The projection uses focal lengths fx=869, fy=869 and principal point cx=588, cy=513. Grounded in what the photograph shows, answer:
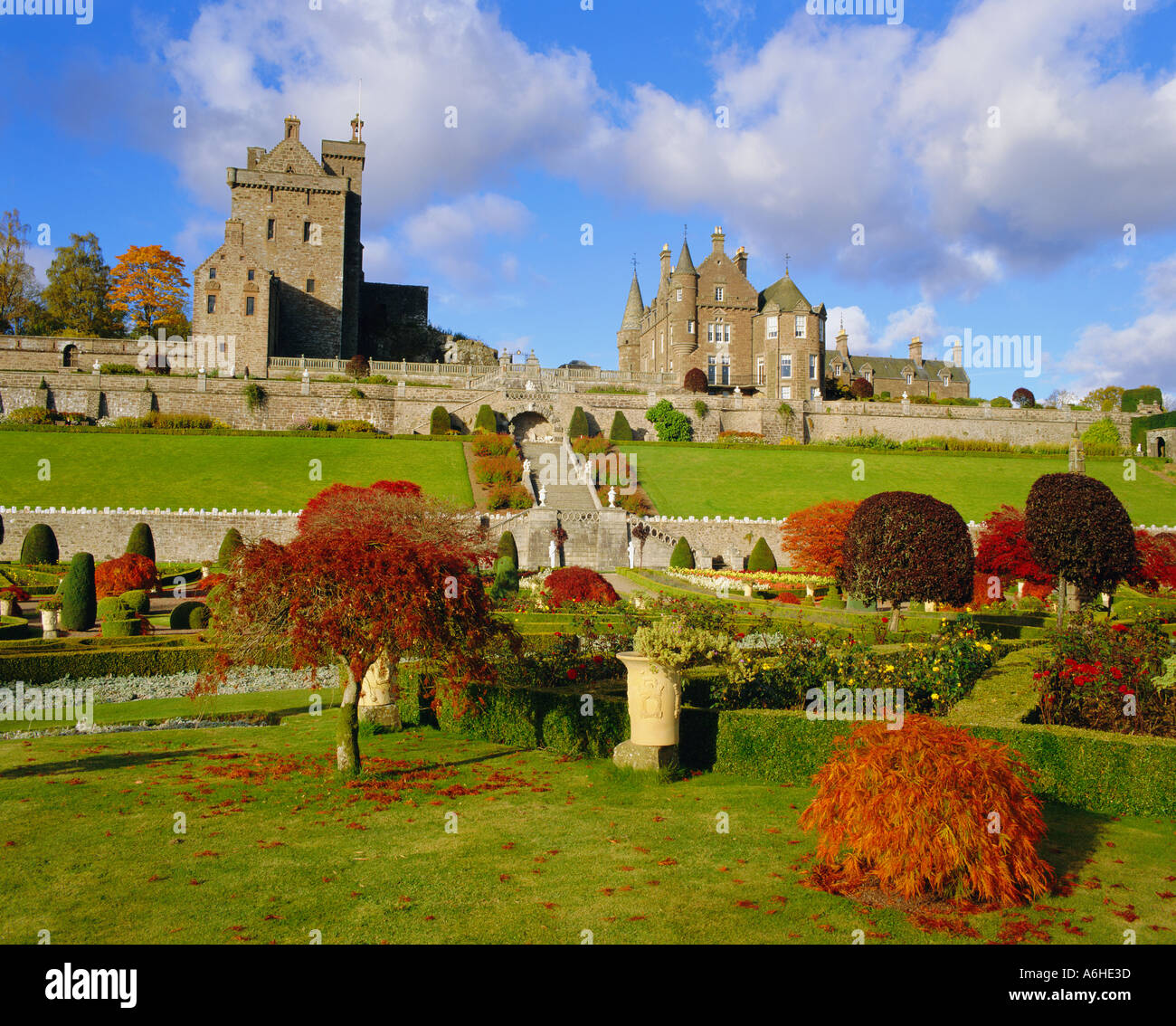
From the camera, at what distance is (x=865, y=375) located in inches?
3029

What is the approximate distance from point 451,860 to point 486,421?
44.8m

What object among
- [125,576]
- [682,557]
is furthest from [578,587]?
[125,576]

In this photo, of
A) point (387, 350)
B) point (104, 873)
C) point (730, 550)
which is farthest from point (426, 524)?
point (387, 350)

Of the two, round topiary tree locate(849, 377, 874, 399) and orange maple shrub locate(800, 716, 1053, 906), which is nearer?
orange maple shrub locate(800, 716, 1053, 906)

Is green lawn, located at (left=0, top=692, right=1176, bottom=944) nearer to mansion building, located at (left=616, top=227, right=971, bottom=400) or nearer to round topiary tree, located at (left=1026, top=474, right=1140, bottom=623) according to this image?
round topiary tree, located at (left=1026, top=474, right=1140, bottom=623)

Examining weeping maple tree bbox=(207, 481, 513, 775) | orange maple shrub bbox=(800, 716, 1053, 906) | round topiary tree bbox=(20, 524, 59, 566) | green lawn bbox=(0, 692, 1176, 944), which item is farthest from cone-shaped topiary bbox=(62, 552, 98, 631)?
orange maple shrub bbox=(800, 716, 1053, 906)

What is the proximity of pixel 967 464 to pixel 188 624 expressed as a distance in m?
43.0

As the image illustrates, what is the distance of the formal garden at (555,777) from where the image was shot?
261 inches

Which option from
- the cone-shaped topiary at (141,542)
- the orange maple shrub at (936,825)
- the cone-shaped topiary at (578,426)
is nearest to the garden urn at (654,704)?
the orange maple shrub at (936,825)

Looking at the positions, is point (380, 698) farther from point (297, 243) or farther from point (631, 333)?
point (631, 333)

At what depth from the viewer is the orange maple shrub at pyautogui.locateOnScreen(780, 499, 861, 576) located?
31.1 metres

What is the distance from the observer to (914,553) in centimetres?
1880

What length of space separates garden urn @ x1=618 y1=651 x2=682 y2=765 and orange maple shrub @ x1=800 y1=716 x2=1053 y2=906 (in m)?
3.12
